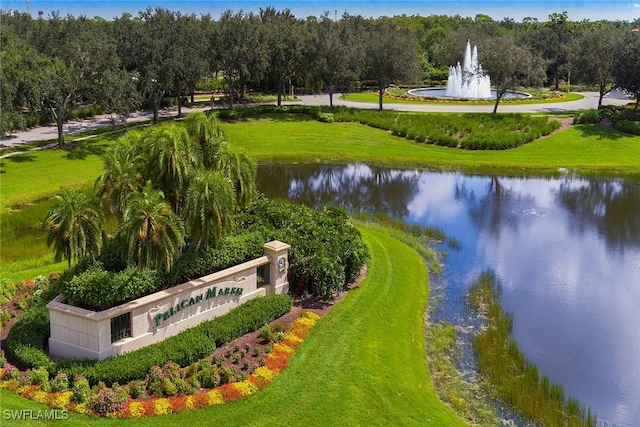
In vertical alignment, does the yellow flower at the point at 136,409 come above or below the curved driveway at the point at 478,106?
below

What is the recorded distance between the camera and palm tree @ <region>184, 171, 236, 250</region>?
22031mm

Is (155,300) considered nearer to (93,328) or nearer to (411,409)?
(93,328)

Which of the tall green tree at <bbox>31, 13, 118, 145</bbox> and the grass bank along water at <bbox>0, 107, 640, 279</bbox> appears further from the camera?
the tall green tree at <bbox>31, 13, 118, 145</bbox>

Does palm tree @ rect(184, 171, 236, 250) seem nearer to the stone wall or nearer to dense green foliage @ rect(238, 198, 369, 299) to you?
the stone wall

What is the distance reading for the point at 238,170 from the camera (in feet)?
83.6

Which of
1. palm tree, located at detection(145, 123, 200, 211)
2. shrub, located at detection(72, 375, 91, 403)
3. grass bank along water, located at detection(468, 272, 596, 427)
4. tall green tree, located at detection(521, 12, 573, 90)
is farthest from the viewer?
tall green tree, located at detection(521, 12, 573, 90)

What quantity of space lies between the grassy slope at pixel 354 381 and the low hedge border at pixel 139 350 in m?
1.68

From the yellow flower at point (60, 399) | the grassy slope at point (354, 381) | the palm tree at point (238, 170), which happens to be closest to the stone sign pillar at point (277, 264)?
the palm tree at point (238, 170)

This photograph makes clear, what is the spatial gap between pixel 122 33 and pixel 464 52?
229 ft

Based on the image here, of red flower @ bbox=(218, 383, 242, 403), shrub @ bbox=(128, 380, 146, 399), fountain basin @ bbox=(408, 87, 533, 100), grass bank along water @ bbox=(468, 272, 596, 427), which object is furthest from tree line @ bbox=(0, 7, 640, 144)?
grass bank along water @ bbox=(468, 272, 596, 427)

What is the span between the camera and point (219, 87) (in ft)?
320

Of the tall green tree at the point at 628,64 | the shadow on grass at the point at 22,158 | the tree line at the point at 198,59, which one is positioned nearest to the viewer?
the shadow on grass at the point at 22,158

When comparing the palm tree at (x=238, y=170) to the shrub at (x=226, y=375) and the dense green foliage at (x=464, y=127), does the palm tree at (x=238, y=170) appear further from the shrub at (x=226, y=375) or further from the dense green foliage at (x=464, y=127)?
the dense green foliage at (x=464, y=127)

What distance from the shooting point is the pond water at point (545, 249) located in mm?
22594
